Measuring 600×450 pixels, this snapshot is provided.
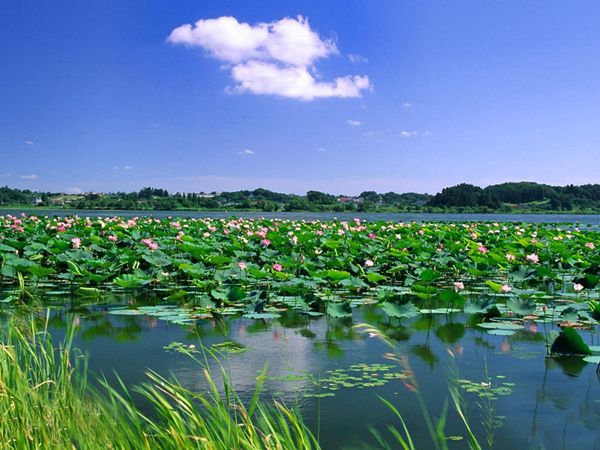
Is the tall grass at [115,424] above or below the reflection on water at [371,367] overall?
above

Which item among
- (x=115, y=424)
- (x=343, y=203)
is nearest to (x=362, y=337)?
(x=115, y=424)

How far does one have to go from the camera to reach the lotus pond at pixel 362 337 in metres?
3.27

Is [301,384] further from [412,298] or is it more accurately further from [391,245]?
[391,245]

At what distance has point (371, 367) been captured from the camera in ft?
14.0

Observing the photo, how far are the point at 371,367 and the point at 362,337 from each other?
986 mm

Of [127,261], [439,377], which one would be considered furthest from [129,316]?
[439,377]

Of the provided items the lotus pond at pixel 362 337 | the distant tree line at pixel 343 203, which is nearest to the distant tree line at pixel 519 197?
the distant tree line at pixel 343 203

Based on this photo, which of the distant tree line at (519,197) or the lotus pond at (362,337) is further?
the distant tree line at (519,197)

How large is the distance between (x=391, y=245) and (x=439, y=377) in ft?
25.1

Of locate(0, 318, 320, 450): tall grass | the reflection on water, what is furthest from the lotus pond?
locate(0, 318, 320, 450): tall grass

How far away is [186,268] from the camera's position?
755 centimetres

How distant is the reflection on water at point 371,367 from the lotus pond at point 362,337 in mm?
14

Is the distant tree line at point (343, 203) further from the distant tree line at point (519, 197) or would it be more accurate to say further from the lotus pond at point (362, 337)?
the lotus pond at point (362, 337)

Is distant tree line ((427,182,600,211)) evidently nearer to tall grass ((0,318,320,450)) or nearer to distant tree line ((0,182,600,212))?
distant tree line ((0,182,600,212))
